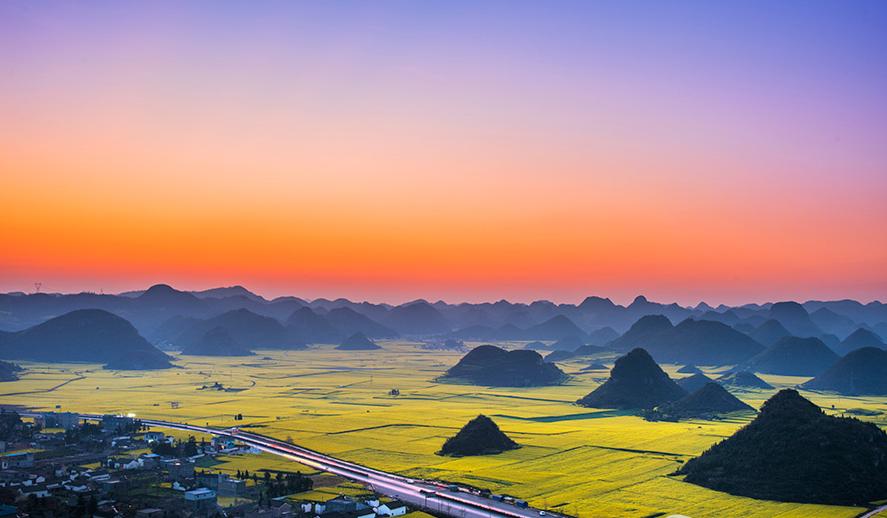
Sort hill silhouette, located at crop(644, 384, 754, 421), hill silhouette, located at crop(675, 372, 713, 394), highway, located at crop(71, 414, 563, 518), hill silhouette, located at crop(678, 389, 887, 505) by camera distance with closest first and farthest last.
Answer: highway, located at crop(71, 414, 563, 518) < hill silhouette, located at crop(678, 389, 887, 505) < hill silhouette, located at crop(644, 384, 754, 421) < hill silhouette, located at crop(675, 372, 713, 394)

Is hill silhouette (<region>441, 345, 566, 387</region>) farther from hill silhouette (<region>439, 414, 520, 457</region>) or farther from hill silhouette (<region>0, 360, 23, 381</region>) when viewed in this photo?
hill silhouette (<region>0, 360, 23, 381</region>)

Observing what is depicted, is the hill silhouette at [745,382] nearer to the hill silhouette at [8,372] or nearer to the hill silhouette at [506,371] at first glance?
the hill silhouette at [506,371]

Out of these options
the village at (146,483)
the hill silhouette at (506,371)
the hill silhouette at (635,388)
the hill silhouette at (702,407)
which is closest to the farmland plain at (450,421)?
the hill silhouette at (702,407)

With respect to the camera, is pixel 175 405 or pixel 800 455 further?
pixel 175 405

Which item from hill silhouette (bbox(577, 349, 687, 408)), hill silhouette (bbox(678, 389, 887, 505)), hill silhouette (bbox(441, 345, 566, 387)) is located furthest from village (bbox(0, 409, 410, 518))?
hill silhouette (bbox(441, 345, 566, 387))

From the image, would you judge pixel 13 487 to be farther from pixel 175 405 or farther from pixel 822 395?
pixel 822 395

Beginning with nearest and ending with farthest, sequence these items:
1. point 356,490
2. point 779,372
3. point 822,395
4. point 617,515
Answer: point 617,515 < point 356,490 < point 822,395 < point 779,372

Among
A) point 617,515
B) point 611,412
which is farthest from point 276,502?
point 611,412
